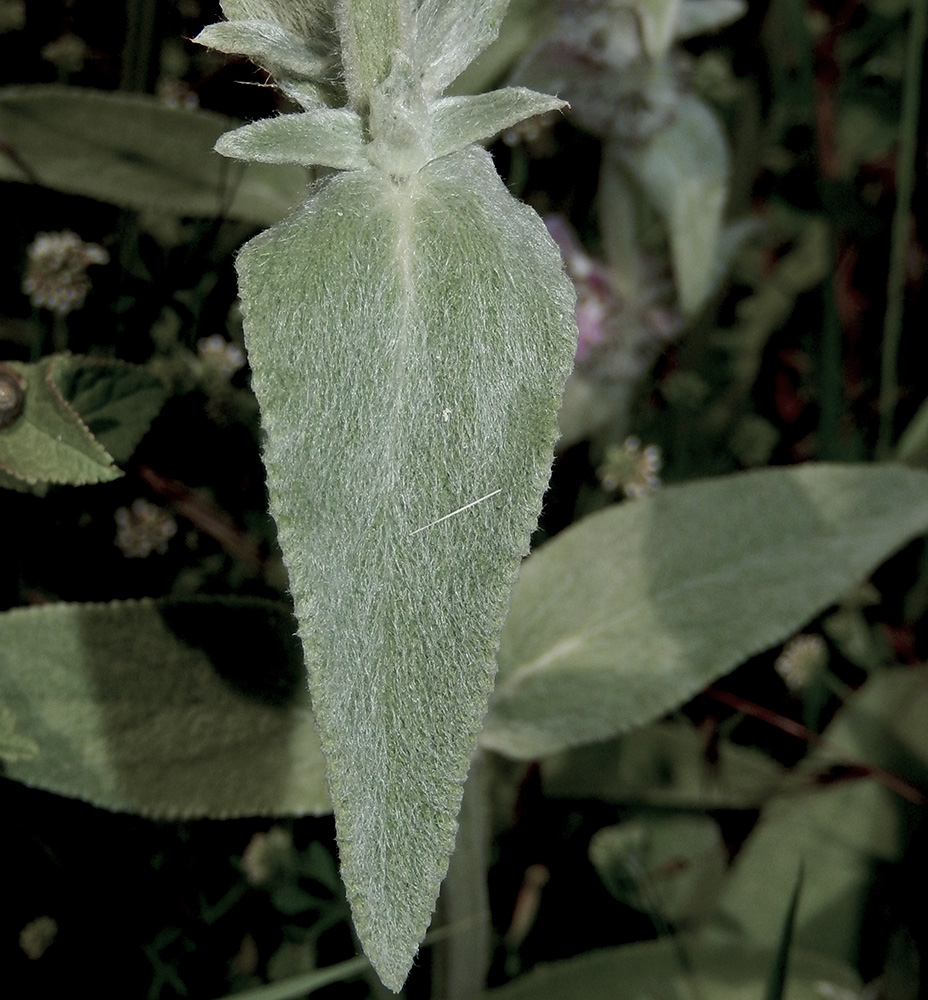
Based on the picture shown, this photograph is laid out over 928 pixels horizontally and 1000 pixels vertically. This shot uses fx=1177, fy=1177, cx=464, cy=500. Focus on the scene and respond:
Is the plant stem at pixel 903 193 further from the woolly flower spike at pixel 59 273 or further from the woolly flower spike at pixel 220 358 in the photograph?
the woolly flower spike at pixel 59 273

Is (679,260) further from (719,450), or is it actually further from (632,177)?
(719,450)

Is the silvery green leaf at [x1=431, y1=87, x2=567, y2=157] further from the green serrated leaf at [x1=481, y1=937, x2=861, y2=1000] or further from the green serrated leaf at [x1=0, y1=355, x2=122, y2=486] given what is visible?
the green serrated leaf at [x1=481, y1=937, x2=861, y2=1000]

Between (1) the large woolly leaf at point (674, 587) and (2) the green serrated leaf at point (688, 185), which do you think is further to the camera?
(2) the green serrated leaf at point (688, 185)

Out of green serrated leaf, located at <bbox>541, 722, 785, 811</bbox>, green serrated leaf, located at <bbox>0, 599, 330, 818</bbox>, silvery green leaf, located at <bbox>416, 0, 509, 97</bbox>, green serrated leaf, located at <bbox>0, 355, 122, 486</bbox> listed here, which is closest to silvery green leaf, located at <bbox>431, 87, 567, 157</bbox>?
silvery green leaf, located at <bbox>416, 0, 509, 97</bbox>

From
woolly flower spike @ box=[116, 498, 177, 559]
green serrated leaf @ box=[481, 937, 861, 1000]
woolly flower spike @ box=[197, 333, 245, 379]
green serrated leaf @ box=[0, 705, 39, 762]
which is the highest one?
woolly flower spike @ box=[197, 333, 245, 379]

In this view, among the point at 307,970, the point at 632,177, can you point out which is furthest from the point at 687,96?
the point at 307,970

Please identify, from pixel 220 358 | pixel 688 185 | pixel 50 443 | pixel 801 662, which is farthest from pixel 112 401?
pixel 801 662

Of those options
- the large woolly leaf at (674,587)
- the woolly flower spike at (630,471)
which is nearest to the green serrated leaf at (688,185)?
the woolly flower spike at (630,471)
